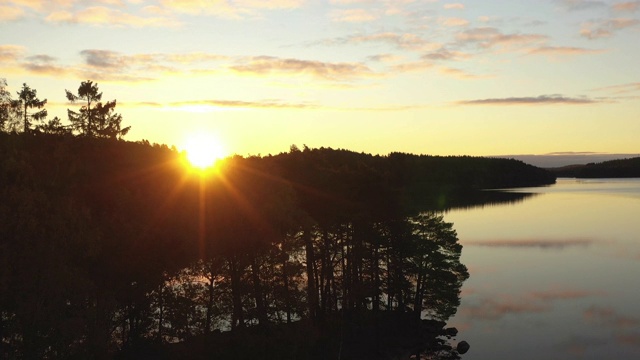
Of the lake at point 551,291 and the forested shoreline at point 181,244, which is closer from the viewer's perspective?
the forested shoreline at point 181,244

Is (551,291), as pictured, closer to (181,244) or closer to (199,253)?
(199,253)

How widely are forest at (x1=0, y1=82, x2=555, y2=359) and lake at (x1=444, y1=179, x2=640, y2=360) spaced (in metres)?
6.64

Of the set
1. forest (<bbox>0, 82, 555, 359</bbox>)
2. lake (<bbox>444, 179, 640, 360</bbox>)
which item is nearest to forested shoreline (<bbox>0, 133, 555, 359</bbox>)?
forest (<bbox>0, 82, 555, 359</bbox>)

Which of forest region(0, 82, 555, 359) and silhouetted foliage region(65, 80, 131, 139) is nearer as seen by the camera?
forest region(0, 82, 555, 359)

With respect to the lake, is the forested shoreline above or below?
above

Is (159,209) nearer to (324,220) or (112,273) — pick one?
(112,273)

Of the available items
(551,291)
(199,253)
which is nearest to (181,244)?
(199,253)

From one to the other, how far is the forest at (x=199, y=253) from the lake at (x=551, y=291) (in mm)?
6640

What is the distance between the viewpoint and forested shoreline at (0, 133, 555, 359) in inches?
1126

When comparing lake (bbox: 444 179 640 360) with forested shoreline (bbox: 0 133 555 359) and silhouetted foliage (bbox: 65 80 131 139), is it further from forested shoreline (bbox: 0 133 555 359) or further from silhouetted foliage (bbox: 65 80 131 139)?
silhouetted foliage (bbox: 65 80 131 139)

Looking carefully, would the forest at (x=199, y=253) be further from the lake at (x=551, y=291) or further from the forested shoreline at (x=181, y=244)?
the lake at (x=551, y=291)

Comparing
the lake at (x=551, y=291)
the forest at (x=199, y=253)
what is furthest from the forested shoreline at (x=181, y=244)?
the lake at (x=551, y=291)

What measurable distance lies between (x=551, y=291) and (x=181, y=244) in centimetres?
5216

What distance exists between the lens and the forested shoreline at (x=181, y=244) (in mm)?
28594
